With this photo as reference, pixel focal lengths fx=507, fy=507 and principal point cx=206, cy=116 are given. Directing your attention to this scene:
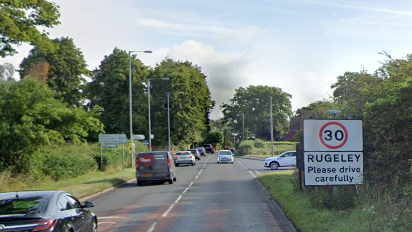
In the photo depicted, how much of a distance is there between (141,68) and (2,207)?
2380 inches

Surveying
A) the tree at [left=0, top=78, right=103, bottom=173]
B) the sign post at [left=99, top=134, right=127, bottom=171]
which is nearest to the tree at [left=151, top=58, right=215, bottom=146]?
the sign post at [left=99, top=134, right=127, bottom=171]

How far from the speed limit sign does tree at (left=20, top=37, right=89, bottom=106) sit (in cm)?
4907

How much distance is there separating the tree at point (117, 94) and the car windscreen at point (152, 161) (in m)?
34.4

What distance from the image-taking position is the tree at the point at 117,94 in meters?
62.9

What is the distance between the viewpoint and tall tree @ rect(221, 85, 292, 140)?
111750 mm

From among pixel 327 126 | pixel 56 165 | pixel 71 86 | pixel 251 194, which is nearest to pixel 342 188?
pixel 327 126

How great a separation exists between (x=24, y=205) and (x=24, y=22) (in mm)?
12475

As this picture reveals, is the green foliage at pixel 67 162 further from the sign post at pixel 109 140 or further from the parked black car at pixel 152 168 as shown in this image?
the parked black car at pixel 152 168

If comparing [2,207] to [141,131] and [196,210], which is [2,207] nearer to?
[196,210]

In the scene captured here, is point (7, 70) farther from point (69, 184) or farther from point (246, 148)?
point (246, 148)

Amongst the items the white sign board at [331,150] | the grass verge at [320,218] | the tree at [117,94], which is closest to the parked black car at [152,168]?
the grass verge at [320,218]

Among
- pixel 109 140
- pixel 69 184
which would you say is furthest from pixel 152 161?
pixel 109 140

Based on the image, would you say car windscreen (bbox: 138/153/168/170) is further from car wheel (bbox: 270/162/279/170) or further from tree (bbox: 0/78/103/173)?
car wheel (bbox: 270/162/279/170)

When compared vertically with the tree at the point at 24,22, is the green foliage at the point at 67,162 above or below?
below
